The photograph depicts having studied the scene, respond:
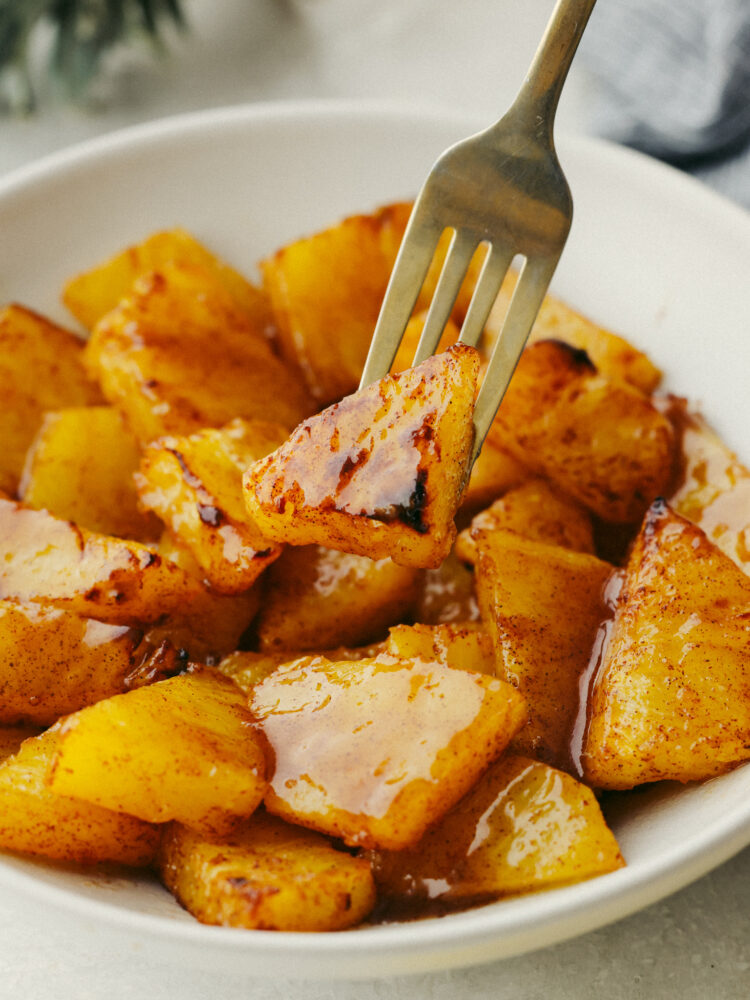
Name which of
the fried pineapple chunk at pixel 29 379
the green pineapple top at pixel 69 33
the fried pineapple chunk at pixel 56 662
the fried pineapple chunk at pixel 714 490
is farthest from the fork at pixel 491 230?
the green pineapple top at pixel 69 33

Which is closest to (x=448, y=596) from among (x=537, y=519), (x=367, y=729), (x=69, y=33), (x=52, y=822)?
(x=537, y=519)

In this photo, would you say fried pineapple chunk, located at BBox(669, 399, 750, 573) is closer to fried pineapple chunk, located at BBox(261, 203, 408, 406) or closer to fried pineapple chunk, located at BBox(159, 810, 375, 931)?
fried pineapple chunk, located at BBox(261, 203, 408, 406)

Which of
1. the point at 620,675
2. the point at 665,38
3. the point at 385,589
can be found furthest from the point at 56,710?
the point at 665,38

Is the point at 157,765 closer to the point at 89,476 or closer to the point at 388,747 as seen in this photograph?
the point at 388,747

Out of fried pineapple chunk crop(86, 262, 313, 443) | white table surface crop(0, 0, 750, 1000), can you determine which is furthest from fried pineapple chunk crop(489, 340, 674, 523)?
white table surface crop(0, 0, 750, 1000)

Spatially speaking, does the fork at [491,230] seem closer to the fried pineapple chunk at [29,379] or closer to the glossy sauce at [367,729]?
the glossy sauce at [367,729]
